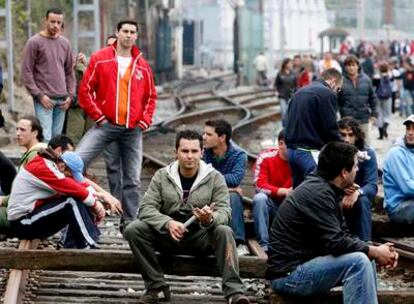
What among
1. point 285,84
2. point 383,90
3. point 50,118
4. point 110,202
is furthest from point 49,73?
point 383,90

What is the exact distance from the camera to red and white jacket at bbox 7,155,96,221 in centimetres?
924

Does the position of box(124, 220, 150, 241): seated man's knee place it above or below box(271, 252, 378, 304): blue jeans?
above

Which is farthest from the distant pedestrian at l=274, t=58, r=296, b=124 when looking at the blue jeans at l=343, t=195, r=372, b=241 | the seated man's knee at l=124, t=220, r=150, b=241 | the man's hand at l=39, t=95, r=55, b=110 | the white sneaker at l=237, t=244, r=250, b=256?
the seated man's knee at l=124, t=220, r=150, b=241

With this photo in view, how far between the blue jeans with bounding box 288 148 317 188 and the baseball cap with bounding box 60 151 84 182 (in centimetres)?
179

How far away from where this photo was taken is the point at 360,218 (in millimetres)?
9445

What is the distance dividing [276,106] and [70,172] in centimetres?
2777

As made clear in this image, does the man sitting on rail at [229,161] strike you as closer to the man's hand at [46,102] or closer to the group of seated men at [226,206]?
the group of seated men at [226,206]

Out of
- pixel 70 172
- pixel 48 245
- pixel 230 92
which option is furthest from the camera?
pixel 230 92

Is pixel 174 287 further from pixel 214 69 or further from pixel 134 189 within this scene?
pixel 214 69

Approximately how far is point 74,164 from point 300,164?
1893 millimetres

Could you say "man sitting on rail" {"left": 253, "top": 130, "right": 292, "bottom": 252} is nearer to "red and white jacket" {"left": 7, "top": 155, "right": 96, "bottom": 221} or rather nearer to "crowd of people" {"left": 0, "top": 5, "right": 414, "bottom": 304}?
"crowd of people" {"left": 0, "top": 5, "right": 414, "bottom": 304}

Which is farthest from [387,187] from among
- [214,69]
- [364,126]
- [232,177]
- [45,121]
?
[214,69]

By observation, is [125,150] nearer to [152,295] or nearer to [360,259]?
[152,295]

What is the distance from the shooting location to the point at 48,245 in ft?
34.1
